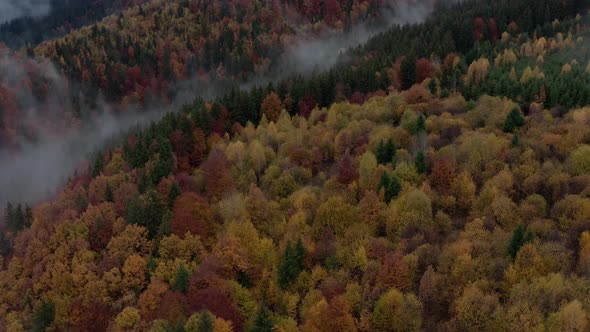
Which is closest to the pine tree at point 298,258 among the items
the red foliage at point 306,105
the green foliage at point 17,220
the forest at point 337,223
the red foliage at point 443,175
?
the forest at point 337,223

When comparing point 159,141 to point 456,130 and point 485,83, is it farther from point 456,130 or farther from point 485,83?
point 485,83

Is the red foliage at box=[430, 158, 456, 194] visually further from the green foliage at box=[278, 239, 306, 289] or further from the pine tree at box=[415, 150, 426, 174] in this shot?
the green foliage at box=[278, 239, 306, 289]

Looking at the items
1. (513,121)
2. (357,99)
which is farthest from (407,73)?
(513,121)

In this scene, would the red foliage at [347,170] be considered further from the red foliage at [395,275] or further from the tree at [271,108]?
the tree at [271,108]

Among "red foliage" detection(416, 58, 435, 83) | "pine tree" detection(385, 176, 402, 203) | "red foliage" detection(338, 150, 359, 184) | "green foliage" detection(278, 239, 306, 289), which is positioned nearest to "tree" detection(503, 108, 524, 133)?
"pine tree" detection(385, 176, 402, 203)

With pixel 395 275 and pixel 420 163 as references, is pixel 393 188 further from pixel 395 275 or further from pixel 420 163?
pixel 395 275

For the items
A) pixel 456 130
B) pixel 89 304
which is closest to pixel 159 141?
pixel 89 304
